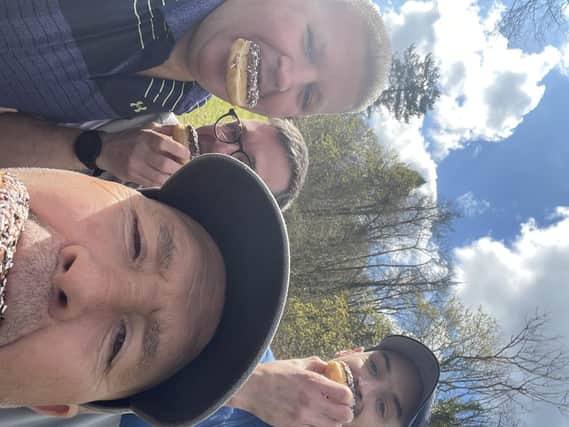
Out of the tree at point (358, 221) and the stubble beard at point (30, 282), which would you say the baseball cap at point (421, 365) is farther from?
the tree at point (358, 221)

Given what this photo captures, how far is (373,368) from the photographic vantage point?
4.11 meters

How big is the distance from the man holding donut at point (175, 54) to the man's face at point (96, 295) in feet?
3.29

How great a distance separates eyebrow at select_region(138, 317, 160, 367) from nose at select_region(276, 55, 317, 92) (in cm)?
175

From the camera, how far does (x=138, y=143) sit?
2803 mm

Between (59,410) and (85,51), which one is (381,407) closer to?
(59,410)

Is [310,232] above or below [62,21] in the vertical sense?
above

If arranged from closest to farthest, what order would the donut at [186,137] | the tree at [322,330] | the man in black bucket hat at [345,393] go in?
the donut at [186,137] < the man in black bucket hat at [345,393] < the tree at [322,330]

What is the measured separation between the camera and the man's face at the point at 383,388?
12.6 ft

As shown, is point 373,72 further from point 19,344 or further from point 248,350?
point 19,344

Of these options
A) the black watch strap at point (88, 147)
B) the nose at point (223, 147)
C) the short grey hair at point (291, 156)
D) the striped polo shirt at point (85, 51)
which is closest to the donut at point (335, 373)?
the short grey hair at point (291, 156)

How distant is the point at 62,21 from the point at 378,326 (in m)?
15.4

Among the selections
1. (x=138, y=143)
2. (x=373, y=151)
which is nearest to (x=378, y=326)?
(x=373, y=151)

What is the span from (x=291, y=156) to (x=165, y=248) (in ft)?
7.50

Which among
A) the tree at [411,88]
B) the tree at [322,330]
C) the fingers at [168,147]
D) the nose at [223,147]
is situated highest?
the tree at [411,88]
